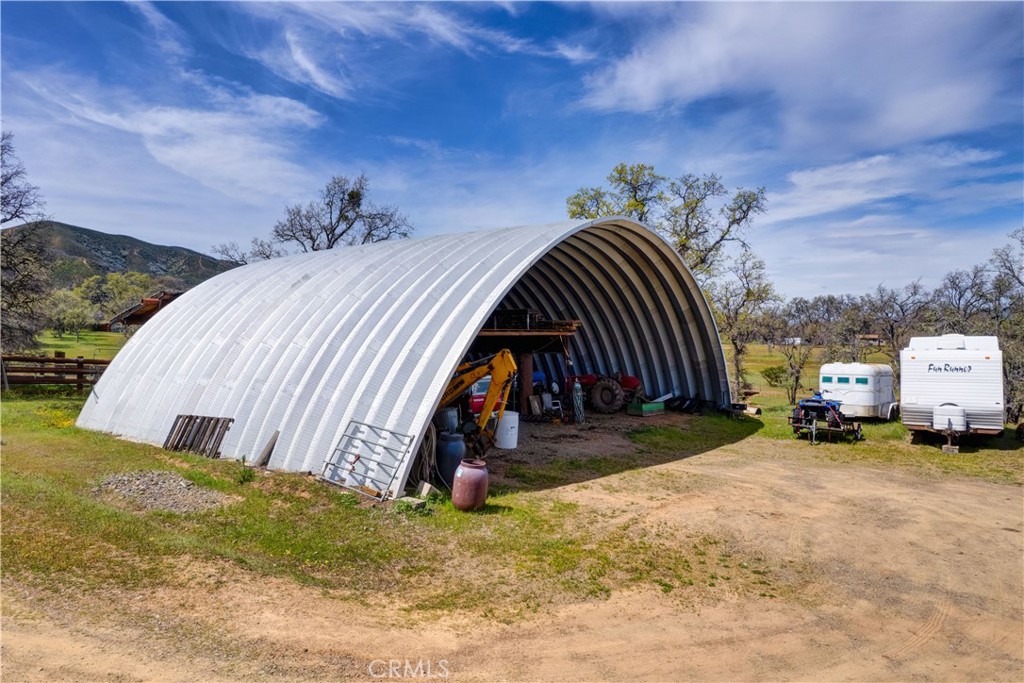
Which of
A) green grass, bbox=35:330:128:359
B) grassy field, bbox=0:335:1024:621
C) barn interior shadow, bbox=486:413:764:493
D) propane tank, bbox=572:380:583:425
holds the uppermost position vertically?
green grass, bbox=35:330:128:359

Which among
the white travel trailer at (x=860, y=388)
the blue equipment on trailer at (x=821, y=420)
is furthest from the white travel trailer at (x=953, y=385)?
the white travel trailer at (x=860, y=388)

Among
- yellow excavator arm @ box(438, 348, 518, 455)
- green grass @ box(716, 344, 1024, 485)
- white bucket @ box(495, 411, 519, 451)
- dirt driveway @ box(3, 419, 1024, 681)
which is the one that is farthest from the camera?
white bucket @ box(495, 411, 519, 451)

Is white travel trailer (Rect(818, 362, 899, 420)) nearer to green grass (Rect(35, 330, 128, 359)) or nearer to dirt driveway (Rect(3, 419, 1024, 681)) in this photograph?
dirt driveway (Rect(3, 419, 1024, 681))

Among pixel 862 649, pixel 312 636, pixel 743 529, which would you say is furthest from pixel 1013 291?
pixel 312 636

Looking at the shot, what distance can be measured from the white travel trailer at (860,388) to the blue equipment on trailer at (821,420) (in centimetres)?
207

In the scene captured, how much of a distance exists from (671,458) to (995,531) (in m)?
7.21

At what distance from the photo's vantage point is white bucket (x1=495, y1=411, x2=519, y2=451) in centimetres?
1623

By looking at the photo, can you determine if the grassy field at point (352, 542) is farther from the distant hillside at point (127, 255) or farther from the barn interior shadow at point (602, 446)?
the distant hillside at point (127, 255)

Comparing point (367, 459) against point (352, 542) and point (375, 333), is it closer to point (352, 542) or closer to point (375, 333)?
point (352, 542)

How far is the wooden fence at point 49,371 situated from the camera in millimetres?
24969

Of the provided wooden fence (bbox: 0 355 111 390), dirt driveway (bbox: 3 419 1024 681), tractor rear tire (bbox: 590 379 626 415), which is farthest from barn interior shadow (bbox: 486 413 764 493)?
wooden fence (bbox: 0 355 111 390)

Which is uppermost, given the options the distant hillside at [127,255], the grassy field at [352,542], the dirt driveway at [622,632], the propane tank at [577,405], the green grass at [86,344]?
the distant hillside at [127,255]

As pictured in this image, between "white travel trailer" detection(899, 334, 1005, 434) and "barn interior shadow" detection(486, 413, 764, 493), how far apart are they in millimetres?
5226

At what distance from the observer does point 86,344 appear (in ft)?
176
